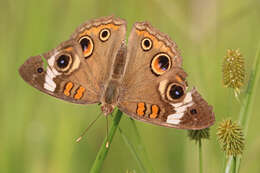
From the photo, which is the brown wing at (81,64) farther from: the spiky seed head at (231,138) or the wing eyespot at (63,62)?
the spiky seed head at (231,138)

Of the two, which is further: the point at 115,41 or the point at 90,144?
the point at 90,144

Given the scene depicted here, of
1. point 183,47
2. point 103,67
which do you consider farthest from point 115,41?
point 183,47

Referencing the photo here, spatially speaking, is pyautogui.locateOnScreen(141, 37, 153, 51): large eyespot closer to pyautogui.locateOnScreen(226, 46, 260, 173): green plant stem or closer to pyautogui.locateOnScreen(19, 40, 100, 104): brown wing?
pyautogui.locateOnScreen(19, 40, 100, 104): brown wing

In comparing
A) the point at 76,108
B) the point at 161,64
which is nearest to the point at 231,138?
the point at 161,64

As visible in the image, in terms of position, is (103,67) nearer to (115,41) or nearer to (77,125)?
(115,41)

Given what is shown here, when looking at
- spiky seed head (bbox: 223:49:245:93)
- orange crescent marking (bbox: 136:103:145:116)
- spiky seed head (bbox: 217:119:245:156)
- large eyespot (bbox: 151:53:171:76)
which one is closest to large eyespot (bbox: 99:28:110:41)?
large eyespot (bbox: 151:53:171:76)

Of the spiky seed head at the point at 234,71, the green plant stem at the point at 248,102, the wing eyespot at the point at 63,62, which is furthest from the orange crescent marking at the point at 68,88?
the green plant stem at the point at 248,102
